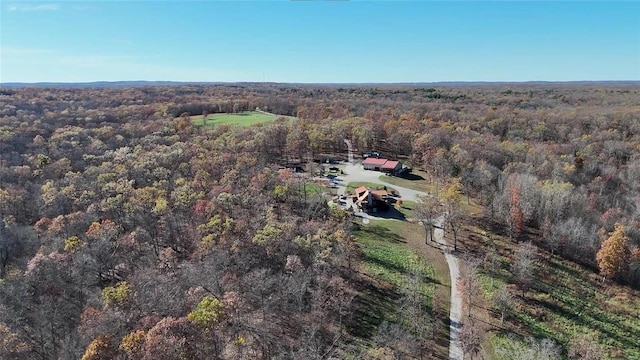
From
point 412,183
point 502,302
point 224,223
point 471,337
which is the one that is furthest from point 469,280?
point 412,183

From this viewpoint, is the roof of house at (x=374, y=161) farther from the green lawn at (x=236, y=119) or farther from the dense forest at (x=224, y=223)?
the green lawn at (x=236, y=119)

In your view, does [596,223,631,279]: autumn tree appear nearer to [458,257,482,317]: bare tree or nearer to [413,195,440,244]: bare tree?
[458,257,482,317]: bare tree

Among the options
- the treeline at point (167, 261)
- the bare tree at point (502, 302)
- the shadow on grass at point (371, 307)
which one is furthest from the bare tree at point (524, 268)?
the treeline at point (167, 261)

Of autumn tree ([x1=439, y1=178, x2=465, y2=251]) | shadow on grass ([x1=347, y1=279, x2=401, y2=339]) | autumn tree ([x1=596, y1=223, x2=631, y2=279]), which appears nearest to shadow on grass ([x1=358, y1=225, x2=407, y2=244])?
autumn tree ([x1=439, y1=178, x2=465, y2=251])

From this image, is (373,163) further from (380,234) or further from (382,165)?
(380,234)

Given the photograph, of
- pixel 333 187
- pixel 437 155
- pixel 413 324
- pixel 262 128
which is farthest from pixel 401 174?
pixel 413 324

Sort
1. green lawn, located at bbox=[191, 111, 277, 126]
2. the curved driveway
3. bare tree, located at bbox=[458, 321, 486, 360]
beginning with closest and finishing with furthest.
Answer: bare tree, located at bbox=[458, 321, 486, 360]
the curved driveway
green lawn, located at bbox=[191, 111, 277, 126]

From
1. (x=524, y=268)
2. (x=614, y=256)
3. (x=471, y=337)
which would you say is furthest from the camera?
(x=614, y=256)

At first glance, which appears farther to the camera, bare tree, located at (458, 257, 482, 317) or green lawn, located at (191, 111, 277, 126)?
green lawn, located at (191, 111, 277, 126)
